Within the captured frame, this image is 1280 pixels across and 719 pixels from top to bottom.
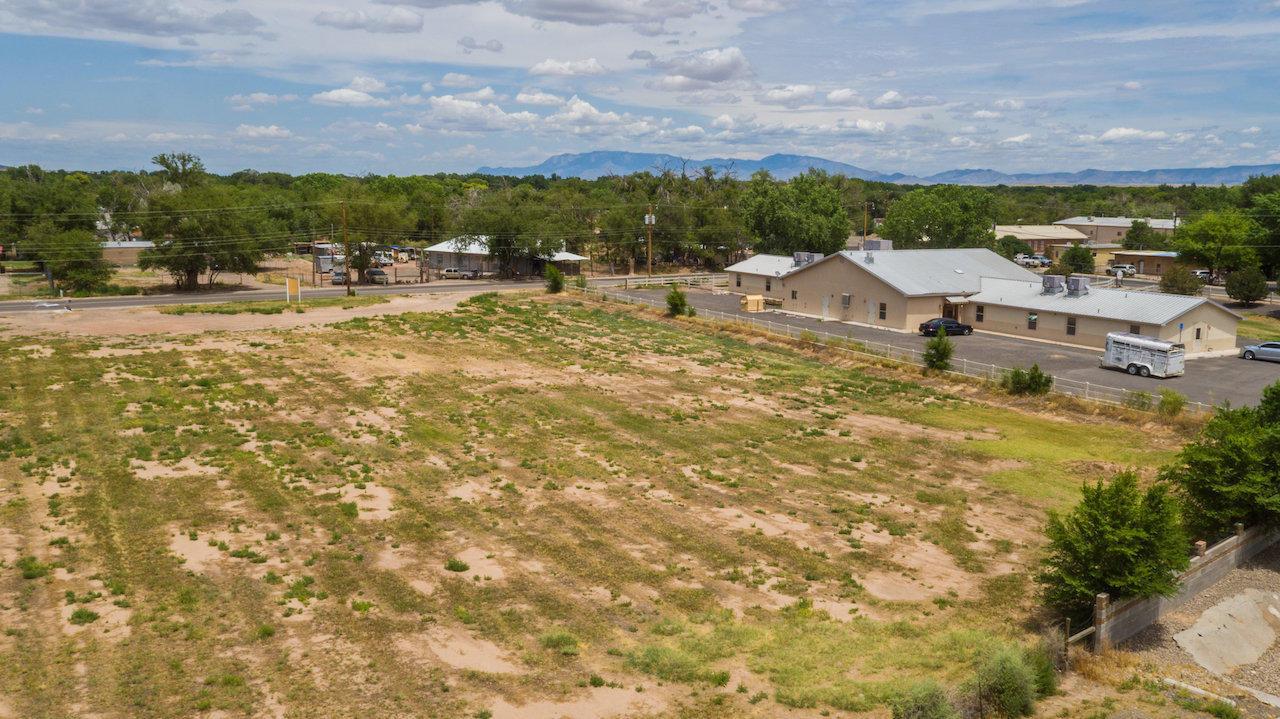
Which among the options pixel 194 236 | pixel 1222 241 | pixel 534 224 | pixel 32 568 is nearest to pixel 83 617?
pixel 32 568

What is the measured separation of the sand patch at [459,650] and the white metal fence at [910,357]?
101 feet

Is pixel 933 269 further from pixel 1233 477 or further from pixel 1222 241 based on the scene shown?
pixel 1233 477

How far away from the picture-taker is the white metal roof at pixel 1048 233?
418ft

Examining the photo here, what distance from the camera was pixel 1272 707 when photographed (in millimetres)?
15570

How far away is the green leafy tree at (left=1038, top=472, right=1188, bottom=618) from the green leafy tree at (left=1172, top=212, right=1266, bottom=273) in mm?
78504

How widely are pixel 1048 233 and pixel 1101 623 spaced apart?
12868 cm

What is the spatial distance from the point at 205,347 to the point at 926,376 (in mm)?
37798

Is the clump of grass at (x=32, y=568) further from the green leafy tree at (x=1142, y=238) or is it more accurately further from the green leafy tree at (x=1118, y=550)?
the green leafy tree at (x=1142, y=238)

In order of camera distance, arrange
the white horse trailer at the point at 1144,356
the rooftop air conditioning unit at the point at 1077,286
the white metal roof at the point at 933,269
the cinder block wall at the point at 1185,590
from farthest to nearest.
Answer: the white metal roof at the point at 933,269 < the rooftop air conditioning unit at the point at 1077,286 < the white horse trailer at the point at 1144,356 < the cinder block wall at the point at 1185,590

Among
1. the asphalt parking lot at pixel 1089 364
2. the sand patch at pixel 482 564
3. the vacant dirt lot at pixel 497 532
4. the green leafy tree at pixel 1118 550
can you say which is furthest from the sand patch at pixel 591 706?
the asphalt parking lot at pixel 1089 364

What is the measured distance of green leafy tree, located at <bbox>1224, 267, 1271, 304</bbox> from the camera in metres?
71.5

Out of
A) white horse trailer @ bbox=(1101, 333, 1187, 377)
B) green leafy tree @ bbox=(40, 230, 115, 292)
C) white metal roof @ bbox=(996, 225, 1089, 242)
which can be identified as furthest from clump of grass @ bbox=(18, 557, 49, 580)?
white metal roof @ bbox=(996, 225, 1089, 242)

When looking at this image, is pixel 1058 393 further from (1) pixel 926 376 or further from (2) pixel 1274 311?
(2) pixel 1274 311

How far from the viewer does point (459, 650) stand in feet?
55.5
